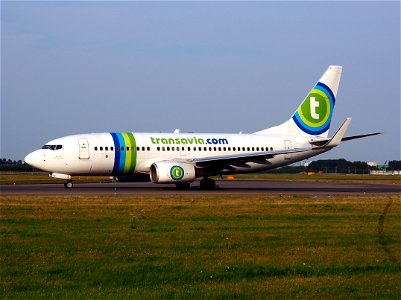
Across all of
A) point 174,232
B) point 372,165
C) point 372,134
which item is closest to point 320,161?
point 372,165

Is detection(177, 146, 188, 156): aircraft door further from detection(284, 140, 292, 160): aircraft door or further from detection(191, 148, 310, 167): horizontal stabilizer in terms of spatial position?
detection(284, 140, 292, 160): aircraft door

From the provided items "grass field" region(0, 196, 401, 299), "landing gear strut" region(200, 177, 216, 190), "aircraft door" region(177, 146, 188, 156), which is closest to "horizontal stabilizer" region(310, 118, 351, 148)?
"landing gear strut" region(200, 177, 216, 190)

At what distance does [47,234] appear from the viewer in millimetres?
17500

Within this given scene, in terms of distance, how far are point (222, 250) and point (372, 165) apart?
149 m

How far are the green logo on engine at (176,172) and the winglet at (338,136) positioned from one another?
10.5 metres

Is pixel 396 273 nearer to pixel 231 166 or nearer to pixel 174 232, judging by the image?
pixel 174 232

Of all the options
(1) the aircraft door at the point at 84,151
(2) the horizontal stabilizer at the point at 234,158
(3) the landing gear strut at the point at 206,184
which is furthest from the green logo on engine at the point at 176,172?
(1) the aircraft door at the point at 84,151

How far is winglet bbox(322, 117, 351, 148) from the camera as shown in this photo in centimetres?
4422

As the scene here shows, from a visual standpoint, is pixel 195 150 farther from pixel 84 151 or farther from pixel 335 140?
pixel 335 140

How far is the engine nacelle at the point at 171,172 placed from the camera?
42.1 meters

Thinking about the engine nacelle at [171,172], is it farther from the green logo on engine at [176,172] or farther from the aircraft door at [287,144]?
the aircraft door at [287,144]

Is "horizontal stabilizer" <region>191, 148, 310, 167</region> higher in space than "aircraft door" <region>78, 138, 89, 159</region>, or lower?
lower

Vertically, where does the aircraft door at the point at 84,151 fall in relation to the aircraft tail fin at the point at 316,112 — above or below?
below

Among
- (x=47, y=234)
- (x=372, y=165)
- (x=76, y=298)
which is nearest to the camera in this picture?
(x=76, y=298)
